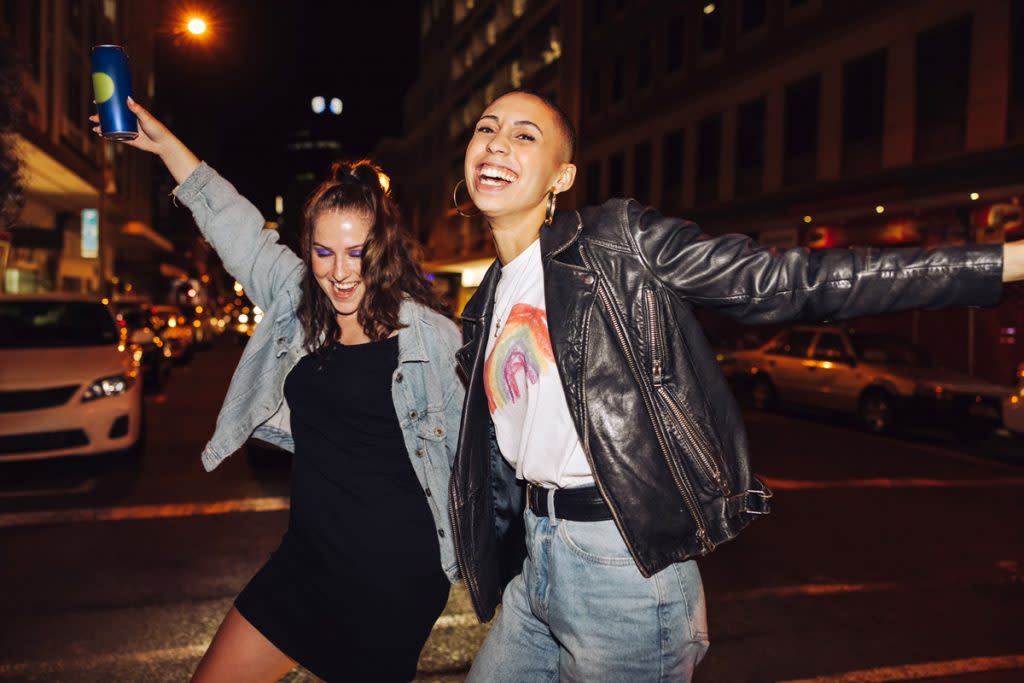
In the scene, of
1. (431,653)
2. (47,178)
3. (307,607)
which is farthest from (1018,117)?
(47,178)

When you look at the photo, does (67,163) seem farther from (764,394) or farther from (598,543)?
(598,543)

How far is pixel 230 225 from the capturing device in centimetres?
289

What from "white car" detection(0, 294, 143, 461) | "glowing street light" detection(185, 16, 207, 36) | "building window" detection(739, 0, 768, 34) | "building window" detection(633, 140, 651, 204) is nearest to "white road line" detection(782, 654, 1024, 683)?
"white car" detection(0, 294, 143, 461)

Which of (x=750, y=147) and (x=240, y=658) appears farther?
(x=750, y=147)

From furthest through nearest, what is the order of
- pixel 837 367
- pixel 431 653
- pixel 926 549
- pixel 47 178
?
pixel 47 178, pixel 837 367, pixel 926 549, pixel 431 653

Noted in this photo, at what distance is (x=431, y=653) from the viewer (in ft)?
13.4

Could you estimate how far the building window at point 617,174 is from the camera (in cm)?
3127

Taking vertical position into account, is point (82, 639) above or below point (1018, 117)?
below

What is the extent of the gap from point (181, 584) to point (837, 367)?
1161cm

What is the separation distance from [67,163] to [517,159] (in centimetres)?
2199

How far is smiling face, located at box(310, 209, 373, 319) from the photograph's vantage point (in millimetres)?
2746

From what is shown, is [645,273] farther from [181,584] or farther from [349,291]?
[181,584]

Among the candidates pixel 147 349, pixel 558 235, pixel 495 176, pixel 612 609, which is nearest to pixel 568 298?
pixel 558 235

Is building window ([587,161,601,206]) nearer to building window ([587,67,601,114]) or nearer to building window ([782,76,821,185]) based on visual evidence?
building window ([587,67,601,114])
